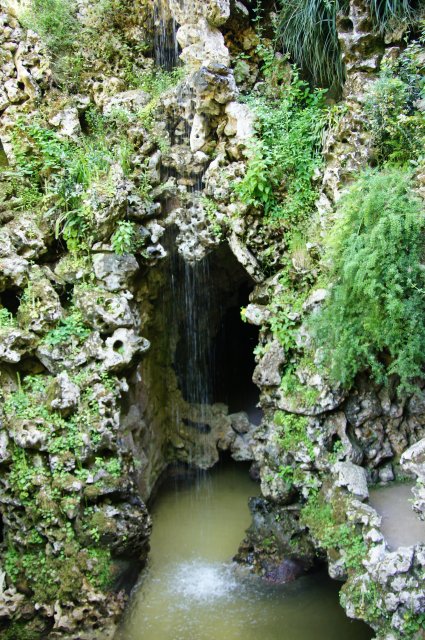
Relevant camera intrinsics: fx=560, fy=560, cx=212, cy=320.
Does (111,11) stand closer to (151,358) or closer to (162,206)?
(162,206)

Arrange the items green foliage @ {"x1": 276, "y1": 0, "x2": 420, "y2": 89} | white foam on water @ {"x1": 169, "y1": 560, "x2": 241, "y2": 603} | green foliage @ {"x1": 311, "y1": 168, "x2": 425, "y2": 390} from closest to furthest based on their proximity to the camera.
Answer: green foliage @ {"x1": 311, "y1": 168, "x2": 425, "y2": 390} → white foam on water @ {"x1": 169, "y1": 560, "x2": 241, "y2": 603} → green foliage @ {"x1": 276, "y1": 0, "x2": 420, "y2": 89}

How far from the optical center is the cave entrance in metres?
10.6

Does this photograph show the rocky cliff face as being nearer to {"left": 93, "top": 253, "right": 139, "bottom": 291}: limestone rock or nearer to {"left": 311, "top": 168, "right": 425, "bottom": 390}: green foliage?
{"left": 93, "top": 253, "right": 139, "bottom": 291}: limestone rock

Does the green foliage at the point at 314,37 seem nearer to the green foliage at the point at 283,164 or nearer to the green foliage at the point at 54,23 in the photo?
the green foliage at the point at 283,164

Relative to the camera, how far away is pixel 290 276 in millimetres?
8008

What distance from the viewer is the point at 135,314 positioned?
8.35 m

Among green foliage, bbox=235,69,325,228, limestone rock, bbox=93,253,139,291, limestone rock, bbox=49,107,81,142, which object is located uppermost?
limestone rock, bbox=49,107,81,142

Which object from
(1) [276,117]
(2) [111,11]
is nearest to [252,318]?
(1) [276,117]

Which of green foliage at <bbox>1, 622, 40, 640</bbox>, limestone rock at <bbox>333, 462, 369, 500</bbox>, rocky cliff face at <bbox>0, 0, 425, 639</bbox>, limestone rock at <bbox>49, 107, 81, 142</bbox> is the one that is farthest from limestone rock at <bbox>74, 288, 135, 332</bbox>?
green foliage at <bbox>1, 622, 40, 640</bbox>

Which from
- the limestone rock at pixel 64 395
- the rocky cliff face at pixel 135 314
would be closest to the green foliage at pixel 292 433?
the rocky cliff face at pixel 135 314

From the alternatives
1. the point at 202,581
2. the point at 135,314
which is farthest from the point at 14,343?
the point at 202,581

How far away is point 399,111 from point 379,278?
252 cm

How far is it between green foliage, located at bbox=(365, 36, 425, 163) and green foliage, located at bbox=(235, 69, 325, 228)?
106 centimetres

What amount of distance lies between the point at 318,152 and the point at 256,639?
22.0ft
